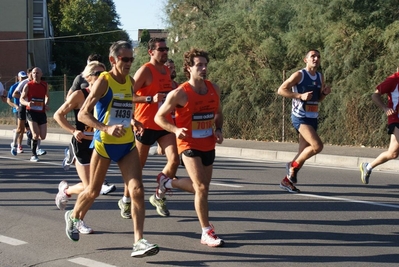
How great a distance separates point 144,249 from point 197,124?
1.46 m

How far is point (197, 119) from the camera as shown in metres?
6.87

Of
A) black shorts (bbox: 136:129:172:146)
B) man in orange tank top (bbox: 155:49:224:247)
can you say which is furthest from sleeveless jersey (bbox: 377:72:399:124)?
man in orange tank top (bbox: 155:49:224:247)

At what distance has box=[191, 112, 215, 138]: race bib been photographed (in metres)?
6.86

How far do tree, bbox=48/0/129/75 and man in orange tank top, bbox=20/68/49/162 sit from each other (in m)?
47.1

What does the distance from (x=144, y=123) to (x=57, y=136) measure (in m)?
16.1

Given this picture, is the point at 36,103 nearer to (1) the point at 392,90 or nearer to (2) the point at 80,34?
(1) the point at 392,90

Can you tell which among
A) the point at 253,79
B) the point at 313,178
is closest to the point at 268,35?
the point at 253,79

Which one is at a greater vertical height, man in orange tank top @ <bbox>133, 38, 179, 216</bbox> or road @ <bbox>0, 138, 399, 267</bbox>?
man in orange tank top @ <bbox>133, 38, 179, 216</bbox>

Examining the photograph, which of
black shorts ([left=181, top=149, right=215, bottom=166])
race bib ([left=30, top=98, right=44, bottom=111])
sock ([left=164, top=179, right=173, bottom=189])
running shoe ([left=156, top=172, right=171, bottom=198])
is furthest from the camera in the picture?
race bib ([left=30, top=98, right=44, bottom=111])

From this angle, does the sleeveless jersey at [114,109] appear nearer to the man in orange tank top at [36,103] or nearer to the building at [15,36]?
the man in orange tank top at [36,103]

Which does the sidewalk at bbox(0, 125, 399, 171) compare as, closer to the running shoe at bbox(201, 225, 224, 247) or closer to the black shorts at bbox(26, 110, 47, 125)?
the black shorts at bbox(26, 110, 47, 125)

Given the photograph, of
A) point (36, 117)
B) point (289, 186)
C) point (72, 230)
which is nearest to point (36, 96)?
point (36, 117)

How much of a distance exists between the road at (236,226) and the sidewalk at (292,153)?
2189 millimetres

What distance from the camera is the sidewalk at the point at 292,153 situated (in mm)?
14391
